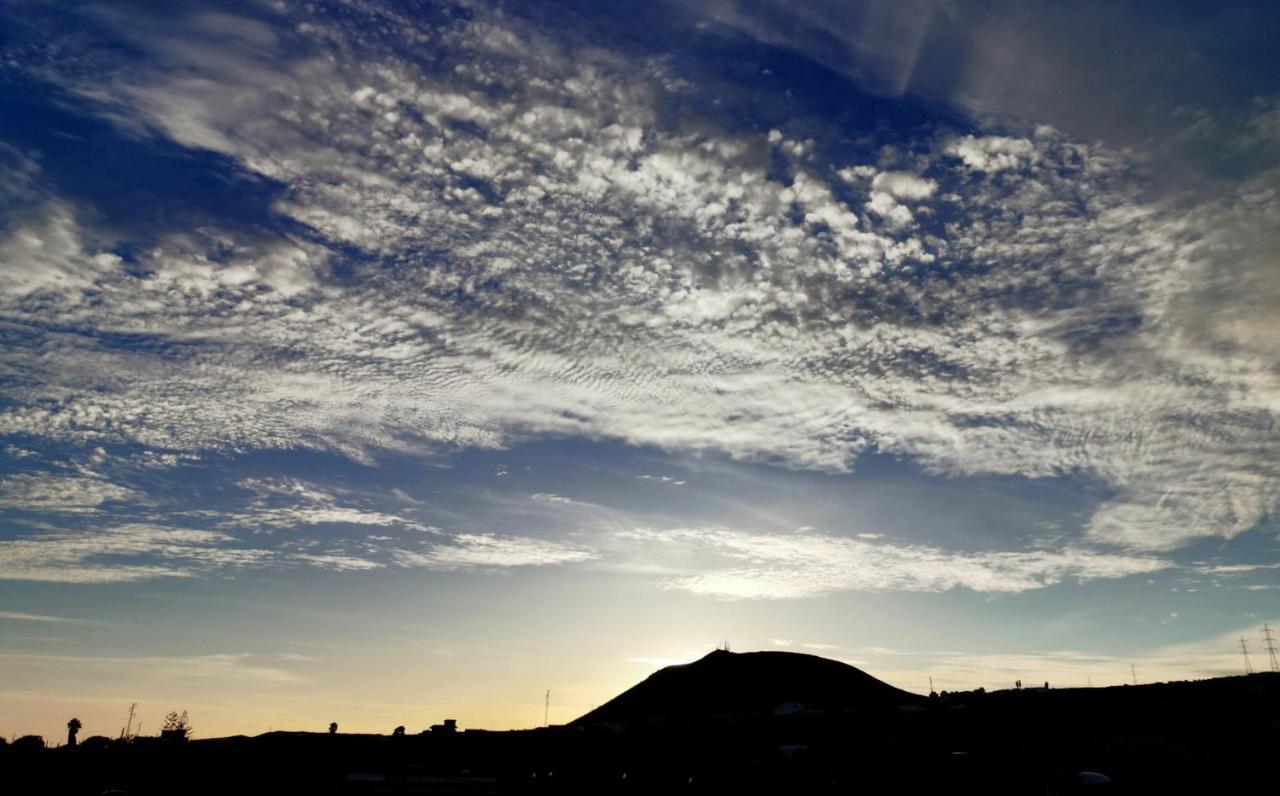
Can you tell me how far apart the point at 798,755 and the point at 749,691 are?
1470 inches

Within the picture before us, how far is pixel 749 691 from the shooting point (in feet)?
317

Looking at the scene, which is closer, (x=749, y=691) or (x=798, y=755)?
(x=798, y=755)

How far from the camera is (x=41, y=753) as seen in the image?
212 feet

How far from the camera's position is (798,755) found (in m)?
60.1

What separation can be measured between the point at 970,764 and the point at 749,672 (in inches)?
1962

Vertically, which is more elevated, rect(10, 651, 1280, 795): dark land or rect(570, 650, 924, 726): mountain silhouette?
rect(570, 650, 924, 726): mountain silhouette

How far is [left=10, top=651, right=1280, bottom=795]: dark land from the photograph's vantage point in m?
51.2

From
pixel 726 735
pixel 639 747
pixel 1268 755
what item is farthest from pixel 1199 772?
pixel 639 747

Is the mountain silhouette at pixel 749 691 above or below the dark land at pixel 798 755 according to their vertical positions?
above

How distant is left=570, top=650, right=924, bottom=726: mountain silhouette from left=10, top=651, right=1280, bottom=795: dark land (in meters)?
7.92

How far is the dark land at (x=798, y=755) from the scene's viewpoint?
168ft

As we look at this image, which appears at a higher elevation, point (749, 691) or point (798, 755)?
point (749, 691)

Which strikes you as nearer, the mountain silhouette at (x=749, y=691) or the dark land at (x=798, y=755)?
the dark land at (x=798, y=755)

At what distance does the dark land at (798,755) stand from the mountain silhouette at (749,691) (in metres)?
7.92
